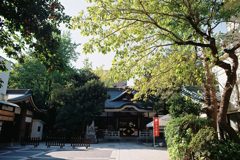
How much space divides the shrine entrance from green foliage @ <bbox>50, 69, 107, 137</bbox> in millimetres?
7158

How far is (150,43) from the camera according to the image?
7645mm

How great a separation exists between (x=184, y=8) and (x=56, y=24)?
16.4 ft

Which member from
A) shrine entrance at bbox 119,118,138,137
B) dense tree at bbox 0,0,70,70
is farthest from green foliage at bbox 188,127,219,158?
shrine entrance at bbox 119,118,138,137

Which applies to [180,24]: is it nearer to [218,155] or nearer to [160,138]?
[218,155]

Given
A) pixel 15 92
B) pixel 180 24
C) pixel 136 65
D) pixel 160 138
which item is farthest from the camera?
pixel 160 138

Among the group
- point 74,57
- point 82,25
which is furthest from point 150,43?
point 74,57

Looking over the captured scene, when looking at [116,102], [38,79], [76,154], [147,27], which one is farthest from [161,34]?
[38,79]

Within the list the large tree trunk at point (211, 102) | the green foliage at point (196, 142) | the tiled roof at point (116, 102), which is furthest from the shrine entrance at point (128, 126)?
the large tree trunk at point (211, 102)

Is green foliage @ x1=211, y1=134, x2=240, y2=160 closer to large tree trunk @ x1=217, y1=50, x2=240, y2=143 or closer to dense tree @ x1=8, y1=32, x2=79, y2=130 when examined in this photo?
large tree trunk @ x1=217, y1=50, x2=240, y2=143

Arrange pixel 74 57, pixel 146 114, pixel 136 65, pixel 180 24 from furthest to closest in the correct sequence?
pixel 74 57 → pixel 146 114 → pixel 136 65 → pixel 180 24

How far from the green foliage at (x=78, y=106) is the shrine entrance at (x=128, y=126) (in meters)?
7.16

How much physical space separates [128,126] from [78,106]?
32.8 ft

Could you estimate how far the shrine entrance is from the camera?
24.4 meters

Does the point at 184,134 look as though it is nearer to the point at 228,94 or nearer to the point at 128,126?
the point at 228,94
